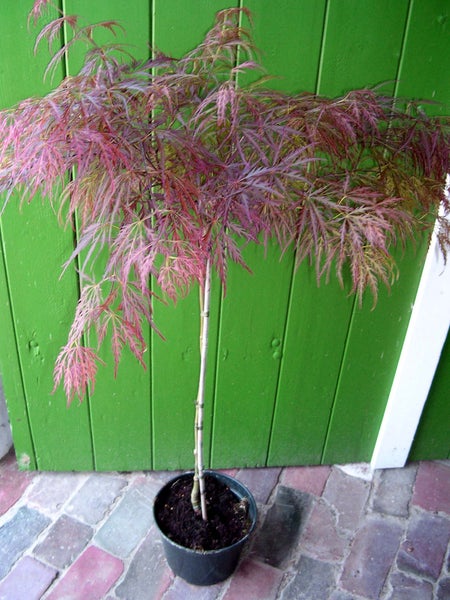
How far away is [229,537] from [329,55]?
4.54 feet

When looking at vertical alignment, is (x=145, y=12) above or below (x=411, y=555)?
above

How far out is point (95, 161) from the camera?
1047mm

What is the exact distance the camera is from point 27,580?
1584 mm

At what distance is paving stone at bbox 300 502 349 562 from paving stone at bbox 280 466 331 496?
4.0 inches

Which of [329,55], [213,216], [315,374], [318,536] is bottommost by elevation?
[318,536]

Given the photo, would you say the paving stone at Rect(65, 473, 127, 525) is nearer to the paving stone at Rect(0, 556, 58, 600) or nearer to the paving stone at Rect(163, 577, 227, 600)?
the paving stone at Rect(0, 556, 58, 600)

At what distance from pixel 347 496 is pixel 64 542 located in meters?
1.00

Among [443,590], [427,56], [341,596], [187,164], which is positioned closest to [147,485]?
[341,596]

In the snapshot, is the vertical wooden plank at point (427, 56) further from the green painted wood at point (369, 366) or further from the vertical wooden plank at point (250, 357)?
the vertical wooden plank at point (250, 357)

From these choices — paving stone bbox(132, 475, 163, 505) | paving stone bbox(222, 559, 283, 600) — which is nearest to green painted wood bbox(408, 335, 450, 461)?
paving stone bbox(222, 559, 283, 600)

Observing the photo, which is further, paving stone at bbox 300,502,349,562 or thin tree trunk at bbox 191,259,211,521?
paving stone at bbox 300,502,349,562

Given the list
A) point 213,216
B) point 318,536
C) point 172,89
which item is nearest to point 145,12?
point 172,89

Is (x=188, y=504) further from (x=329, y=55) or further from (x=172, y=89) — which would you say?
(x=329, y=55)

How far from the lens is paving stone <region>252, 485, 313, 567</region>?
5.61 feet
